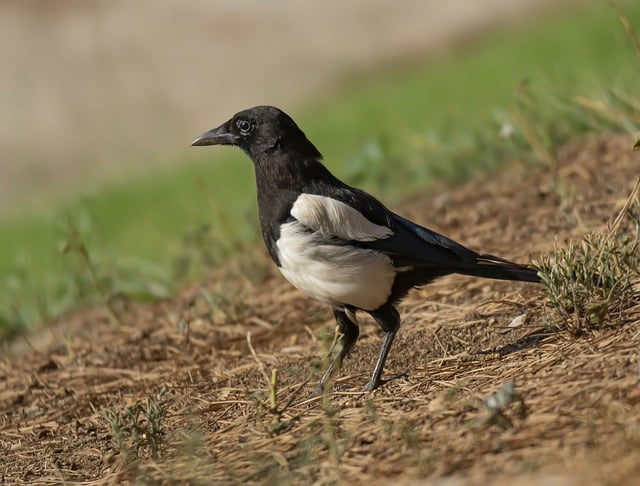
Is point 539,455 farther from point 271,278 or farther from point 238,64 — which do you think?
point 238,64

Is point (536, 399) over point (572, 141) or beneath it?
beneath

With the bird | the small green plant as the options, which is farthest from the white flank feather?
the small green plant

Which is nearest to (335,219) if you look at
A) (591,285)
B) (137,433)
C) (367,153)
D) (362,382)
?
(362,382)

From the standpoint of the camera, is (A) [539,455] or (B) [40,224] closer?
(A) [539,455]

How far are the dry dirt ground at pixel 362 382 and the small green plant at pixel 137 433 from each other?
11 millimetres

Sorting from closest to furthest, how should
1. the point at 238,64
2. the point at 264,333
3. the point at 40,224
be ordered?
the point at 264,333 → the point at 40,224 → the point at 238,64

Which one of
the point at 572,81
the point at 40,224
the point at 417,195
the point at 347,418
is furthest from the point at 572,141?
the point at 40,224

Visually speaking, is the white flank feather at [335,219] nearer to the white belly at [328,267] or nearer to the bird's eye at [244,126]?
the white belly at [328,267]

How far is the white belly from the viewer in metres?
3.88

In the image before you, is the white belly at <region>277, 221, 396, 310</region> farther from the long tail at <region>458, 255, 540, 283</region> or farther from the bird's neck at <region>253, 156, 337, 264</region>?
the long tail at <region>458, 255, 540, 283</region>

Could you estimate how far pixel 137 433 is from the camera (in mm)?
3479

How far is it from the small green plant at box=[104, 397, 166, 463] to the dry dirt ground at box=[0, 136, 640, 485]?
11 mm

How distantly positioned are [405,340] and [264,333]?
74cm

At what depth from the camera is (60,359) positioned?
4.95 m
